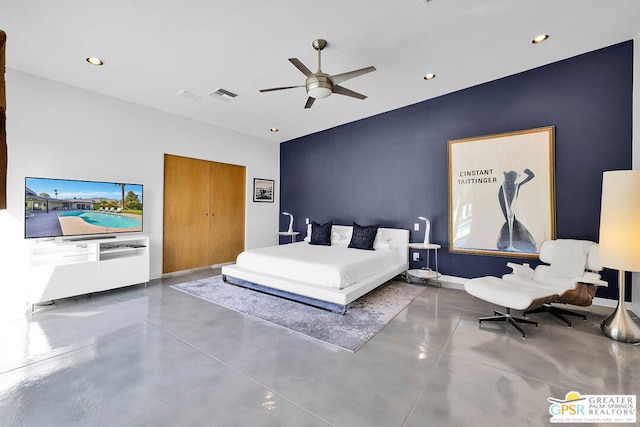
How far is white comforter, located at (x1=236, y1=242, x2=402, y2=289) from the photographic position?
3153mm

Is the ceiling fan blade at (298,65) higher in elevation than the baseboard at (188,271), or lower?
higher

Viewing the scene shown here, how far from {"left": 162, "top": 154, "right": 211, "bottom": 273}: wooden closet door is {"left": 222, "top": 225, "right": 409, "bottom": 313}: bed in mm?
1365

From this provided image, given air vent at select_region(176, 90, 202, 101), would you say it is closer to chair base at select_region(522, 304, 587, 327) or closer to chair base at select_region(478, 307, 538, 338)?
chair base at select_region(478, 307, 538, 338)

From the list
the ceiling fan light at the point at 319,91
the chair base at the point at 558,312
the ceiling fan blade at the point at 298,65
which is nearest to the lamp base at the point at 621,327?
the chair base at the point at 558,312

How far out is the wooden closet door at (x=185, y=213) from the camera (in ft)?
15.8

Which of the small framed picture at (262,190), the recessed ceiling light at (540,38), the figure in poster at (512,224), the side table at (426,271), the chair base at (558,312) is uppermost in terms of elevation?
the recessed ceiling light at (540,38)

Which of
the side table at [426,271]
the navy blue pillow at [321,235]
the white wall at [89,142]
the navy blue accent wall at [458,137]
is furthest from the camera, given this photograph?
the navy blue pillow at [321,235]

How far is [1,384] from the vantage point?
5.89 ft

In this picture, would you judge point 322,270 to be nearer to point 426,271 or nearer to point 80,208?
point 426,271

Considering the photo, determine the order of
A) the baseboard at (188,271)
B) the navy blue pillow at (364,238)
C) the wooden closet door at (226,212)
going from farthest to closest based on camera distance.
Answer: the wooden closet door at (226,212) < the baseboard at (188,271) < the navy blue pillow at (364,238)

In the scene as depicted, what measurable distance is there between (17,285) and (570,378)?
5.71 m

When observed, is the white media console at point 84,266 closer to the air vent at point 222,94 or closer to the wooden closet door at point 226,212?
the wooden closet door at point 226,212

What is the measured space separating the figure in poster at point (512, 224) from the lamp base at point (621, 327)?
113 cm

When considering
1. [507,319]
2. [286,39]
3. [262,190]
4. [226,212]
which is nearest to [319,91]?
[286,39]
